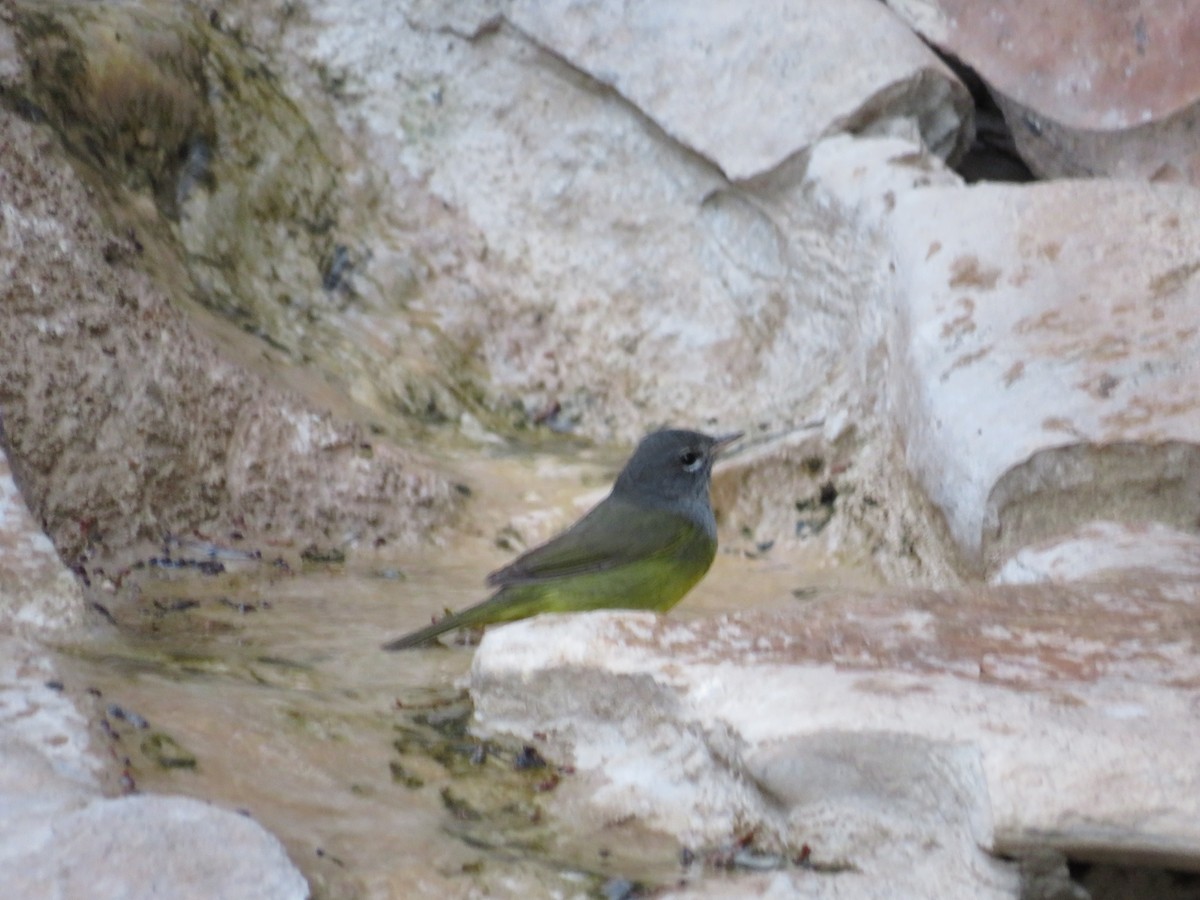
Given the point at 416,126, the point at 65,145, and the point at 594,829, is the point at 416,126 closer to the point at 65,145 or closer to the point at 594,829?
the point at 65,145

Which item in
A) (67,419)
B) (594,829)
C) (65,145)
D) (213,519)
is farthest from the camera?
Result: (65,145)

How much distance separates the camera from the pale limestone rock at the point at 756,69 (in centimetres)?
584

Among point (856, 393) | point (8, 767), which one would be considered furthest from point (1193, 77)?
point (8, 767)

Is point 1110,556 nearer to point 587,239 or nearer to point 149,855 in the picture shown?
point 149,855

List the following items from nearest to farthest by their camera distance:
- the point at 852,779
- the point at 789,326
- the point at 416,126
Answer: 1. the point at 852,779
2. the point at 789,326
3. the point at 416,126

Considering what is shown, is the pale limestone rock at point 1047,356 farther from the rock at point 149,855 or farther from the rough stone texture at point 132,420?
the rock at point 149,855

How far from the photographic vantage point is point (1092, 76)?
5.77m

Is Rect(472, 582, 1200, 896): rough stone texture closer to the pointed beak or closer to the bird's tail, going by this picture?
the bird's tail

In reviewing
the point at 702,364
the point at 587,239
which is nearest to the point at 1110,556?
the point at 702,364

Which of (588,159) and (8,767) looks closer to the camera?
(8,767)

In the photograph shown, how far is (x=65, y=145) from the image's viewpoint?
5180 mm

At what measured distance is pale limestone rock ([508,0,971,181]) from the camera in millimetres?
5844

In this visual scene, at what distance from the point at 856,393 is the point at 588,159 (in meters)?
1.57

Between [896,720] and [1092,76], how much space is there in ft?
12.5
